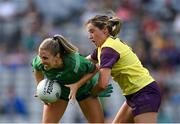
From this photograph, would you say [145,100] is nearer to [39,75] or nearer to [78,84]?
[78,84]

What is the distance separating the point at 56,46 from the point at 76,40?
7.85 metres

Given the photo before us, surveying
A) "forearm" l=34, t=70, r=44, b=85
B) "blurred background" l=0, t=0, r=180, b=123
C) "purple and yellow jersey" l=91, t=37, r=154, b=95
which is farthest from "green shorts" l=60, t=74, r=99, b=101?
"blurred background" l=0, t=0, r=180, b=123

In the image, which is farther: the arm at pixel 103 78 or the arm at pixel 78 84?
the arm at pixel 78 84

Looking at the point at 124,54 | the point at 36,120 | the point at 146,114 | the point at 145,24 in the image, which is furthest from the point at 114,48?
the point at 145,24

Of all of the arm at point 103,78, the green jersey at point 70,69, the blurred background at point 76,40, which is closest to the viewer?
the arm at point 103,78

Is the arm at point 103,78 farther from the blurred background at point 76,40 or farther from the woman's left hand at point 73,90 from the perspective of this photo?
the blurred background at point 76,40

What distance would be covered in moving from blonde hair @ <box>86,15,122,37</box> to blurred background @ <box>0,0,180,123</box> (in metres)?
5.84

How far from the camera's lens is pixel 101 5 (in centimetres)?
1756

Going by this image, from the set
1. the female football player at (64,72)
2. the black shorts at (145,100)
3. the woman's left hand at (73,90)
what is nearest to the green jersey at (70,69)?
→ the female football player at (64,72)

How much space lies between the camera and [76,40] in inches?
674

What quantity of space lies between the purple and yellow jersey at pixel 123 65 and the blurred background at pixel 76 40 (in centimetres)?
585

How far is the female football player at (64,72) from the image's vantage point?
9.27 metres

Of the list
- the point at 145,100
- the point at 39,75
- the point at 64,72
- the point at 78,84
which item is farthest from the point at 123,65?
the point at 39,75

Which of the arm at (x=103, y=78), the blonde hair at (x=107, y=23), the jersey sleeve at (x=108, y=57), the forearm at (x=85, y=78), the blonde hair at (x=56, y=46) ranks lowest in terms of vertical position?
the forearm at (x=85, y=78)
